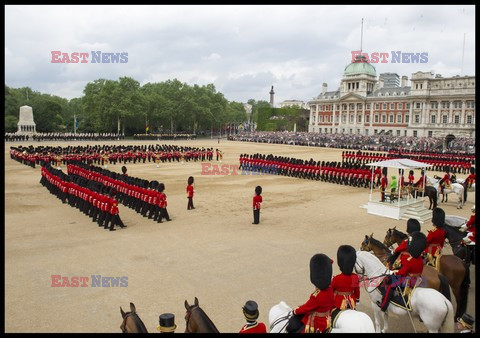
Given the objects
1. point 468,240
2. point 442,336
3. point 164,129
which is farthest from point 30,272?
point 164,129

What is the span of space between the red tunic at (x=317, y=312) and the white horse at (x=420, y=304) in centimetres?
154

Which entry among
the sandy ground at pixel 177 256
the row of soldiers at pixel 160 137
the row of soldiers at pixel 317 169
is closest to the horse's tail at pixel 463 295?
the sandy ground at pixel 177 256

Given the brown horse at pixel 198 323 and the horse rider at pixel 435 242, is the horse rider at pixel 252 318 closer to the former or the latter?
the brown horse at pixel 198 323

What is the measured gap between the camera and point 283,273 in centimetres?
776

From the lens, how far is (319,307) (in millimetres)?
4094

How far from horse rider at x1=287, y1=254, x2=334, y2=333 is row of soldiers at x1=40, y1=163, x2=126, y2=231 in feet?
25.4

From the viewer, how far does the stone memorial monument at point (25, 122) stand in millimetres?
52656

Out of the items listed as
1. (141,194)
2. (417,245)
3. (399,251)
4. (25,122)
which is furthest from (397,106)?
(417,245)

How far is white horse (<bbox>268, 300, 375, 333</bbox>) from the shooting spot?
3951 millimetres

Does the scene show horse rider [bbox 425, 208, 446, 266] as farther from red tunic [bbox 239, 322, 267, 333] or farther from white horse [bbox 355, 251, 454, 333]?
red tunic [bbox 239, 322, 267, 333]

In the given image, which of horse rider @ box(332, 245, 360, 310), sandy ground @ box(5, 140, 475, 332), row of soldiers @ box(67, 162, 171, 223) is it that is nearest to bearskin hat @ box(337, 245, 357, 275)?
horse rider @ box(332, 245, 360, 310)

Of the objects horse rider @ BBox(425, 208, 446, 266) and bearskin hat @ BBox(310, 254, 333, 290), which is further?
horse rider @ BBox(425, 208, 446, 266)

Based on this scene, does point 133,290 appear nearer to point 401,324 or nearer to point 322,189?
point 401,324

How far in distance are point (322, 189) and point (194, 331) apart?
612 inches
